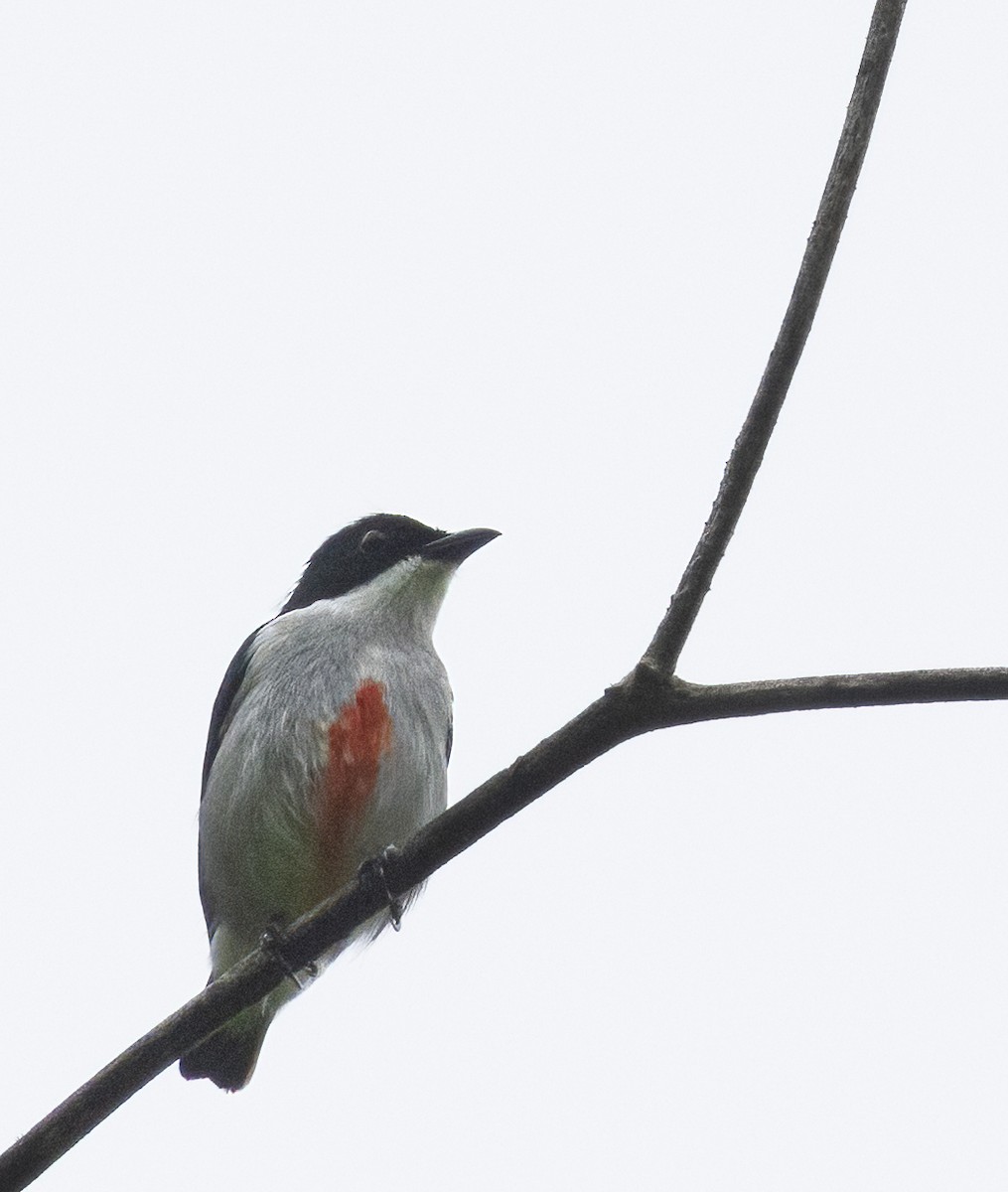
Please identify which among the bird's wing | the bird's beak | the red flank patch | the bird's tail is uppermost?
the bird's beak

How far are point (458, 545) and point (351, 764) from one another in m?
1.05

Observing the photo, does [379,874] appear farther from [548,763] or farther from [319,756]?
[319,756]

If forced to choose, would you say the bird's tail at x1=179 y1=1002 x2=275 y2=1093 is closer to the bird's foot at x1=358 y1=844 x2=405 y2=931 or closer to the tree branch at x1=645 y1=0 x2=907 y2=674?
the bird's foot at x1=358 y1=844 x2=405 y2=931

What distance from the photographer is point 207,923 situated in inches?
228

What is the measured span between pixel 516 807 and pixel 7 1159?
1.24 metres

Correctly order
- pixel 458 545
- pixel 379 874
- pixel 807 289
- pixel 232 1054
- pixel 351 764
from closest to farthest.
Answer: pixel 807 289
pixel 379 874
pixel 351 764
pixel 232 1054
pixel 458 545

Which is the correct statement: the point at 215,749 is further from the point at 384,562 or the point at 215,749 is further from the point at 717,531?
the point at 717,531

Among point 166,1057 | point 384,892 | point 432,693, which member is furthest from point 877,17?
point 432,693

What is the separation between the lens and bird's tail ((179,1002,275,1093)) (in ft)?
18.8

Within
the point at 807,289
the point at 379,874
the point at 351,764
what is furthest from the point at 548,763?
the point at 351,764

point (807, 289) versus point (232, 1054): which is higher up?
point (807, 289)

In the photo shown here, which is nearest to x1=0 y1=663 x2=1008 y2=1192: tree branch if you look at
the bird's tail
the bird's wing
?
the bird's tail

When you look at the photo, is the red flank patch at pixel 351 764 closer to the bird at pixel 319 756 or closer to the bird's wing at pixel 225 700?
the bird at pixel 319 756

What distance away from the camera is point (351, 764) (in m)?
A: 5.32
